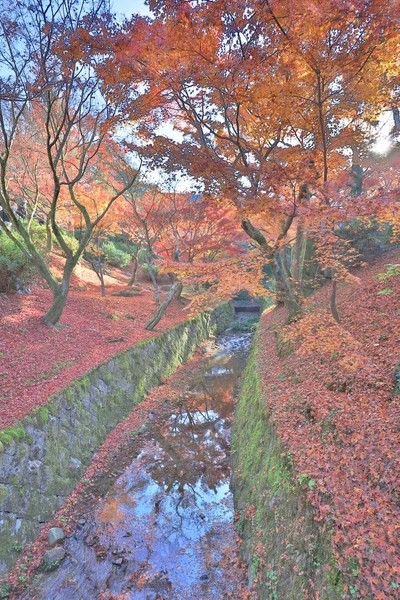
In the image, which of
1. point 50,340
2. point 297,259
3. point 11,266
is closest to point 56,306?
point 50,340

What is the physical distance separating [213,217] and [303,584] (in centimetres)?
1593

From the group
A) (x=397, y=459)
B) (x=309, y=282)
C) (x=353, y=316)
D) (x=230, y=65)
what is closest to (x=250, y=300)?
(x=309, y=282)

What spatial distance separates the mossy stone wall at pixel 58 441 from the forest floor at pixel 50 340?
0.38 m

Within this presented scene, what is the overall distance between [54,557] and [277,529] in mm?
3942

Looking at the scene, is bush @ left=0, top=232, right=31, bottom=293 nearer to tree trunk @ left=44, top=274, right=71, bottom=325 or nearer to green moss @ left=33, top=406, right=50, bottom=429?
tree trunk @ left=44, top=274, right=71, bottom=325

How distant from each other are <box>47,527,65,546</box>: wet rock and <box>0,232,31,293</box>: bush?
29.8 feet

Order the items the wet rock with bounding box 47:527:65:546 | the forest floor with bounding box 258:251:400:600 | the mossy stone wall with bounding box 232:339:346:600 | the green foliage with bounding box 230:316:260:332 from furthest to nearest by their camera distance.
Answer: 1. the green foliage with bounding box 230:316:260:332
2. the wet rock with bounding box 47:527:65:546
3. the mossy stone wall with bounding box 232:339:346:600
4. the forest floor with bounding box 258:251:400:600

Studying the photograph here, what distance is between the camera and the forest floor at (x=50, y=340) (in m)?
7.40

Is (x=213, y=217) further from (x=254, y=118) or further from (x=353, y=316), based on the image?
(x=353, y=316)

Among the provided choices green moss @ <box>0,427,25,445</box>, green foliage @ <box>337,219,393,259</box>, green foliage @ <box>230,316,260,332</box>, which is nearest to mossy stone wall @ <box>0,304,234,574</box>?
green moss @ <box>0,427,25,445</box>

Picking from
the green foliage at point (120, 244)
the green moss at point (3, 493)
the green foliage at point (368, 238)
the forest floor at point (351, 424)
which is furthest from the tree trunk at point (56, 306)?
the green foliage at point (120, 244)

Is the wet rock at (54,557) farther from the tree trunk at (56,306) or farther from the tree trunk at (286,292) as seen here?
the tree trunk at (286,292)

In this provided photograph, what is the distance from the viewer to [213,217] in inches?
680

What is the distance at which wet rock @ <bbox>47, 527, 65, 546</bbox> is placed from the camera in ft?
18.3
